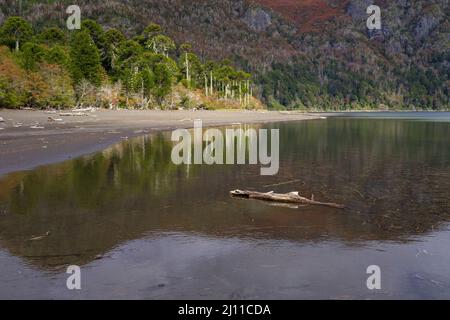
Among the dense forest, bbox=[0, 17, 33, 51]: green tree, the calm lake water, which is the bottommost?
the calm lake water

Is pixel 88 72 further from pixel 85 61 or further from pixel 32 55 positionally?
pixel 32 55

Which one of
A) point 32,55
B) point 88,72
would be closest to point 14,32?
point 88,72

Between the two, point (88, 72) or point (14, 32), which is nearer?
point (88, 72)

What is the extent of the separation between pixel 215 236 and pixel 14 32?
3639 inches

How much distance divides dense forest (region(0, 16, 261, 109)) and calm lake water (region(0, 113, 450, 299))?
156 ft

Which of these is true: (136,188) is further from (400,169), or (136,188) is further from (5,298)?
(400,169)

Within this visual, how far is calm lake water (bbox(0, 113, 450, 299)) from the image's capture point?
8086 millimetres

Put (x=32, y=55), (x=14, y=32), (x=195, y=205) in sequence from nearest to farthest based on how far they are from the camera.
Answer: (x=195, y=205) < (x=32, y=55) < (x=14, y=32)

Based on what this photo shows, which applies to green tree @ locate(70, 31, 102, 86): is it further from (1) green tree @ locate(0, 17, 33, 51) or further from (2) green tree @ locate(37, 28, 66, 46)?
(2) green tree @ locate(37, 28, 66, 46)

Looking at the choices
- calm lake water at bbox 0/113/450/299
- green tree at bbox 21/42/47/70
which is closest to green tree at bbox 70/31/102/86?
green tree at bbox 21/42/47/70

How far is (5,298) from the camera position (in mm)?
7355

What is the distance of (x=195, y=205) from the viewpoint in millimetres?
14422

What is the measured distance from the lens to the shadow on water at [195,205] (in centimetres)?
1100
